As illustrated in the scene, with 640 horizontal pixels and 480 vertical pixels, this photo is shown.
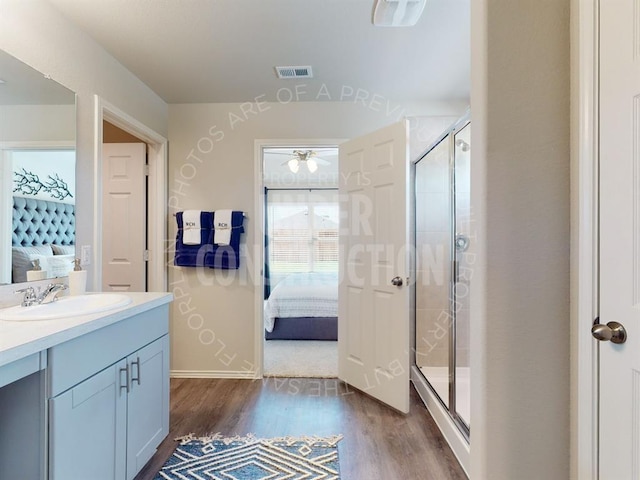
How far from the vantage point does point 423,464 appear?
167 centimetres

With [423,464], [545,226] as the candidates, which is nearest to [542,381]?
[545,226]

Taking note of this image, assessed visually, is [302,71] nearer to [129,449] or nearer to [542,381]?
[542,381]

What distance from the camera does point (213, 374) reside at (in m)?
2.75

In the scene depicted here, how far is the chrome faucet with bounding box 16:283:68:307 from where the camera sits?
4.65 ft

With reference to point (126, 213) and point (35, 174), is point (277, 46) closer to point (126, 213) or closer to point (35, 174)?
point (35, 174)

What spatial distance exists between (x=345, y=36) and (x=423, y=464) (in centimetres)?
245

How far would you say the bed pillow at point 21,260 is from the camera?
1.45 m

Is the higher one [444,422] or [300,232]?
[300,232]

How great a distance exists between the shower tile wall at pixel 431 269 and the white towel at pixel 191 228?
1861 millimetres

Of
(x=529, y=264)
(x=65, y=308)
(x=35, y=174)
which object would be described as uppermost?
(x=35, y=174)

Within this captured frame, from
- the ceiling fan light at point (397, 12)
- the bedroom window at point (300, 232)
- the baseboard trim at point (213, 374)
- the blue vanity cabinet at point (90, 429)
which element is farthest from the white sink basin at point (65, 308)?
the bedroom window at point (300, 232)
